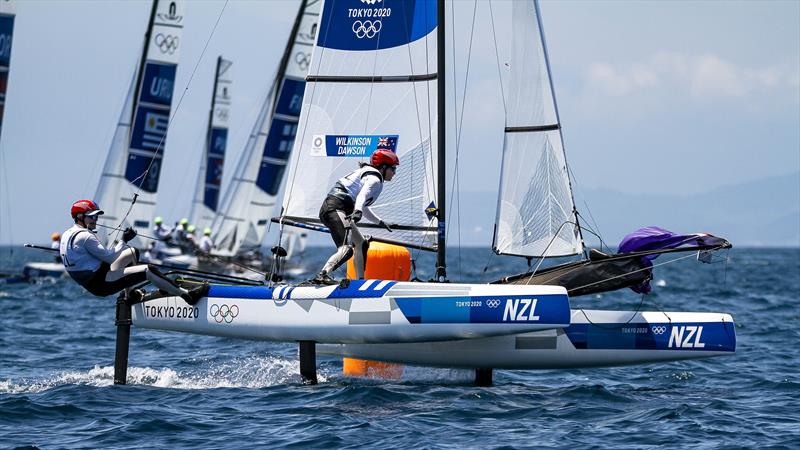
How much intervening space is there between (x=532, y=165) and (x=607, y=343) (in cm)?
227

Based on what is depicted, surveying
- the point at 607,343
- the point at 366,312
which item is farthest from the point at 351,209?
the point at 607,343

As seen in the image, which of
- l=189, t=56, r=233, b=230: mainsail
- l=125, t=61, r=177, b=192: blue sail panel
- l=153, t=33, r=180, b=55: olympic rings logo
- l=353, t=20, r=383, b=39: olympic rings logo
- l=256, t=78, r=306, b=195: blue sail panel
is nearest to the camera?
l=353, t=20, r=383, b=39: olympic rings logo

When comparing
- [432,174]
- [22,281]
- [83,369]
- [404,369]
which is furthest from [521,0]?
[22,281]

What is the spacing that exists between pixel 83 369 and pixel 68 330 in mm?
5251

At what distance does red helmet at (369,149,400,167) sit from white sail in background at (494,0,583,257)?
1.43 metres

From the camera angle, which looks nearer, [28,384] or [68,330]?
[28,384]

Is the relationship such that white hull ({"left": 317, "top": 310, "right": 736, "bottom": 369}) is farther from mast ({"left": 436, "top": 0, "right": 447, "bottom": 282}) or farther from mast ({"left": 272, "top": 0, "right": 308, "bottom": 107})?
mast ({"left": 272, "top": 0, "right": 308, "bottom": 107})

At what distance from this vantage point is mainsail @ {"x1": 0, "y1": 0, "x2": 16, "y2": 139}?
2466 centimetres

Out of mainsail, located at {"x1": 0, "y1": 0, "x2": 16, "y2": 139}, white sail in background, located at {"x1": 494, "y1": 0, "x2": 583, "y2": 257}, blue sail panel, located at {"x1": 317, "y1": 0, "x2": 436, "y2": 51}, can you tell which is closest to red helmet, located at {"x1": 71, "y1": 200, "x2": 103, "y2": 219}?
blue sail panel, located at {"x1": 317, "y1": 0, "x2": 436, "y2": 51}

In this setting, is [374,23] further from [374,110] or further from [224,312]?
[224,312]

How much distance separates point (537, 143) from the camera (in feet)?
40.1

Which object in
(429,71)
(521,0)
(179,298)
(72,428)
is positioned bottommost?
(72,428)

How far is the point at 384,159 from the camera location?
11.4 m

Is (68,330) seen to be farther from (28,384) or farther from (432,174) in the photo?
(432,174)
